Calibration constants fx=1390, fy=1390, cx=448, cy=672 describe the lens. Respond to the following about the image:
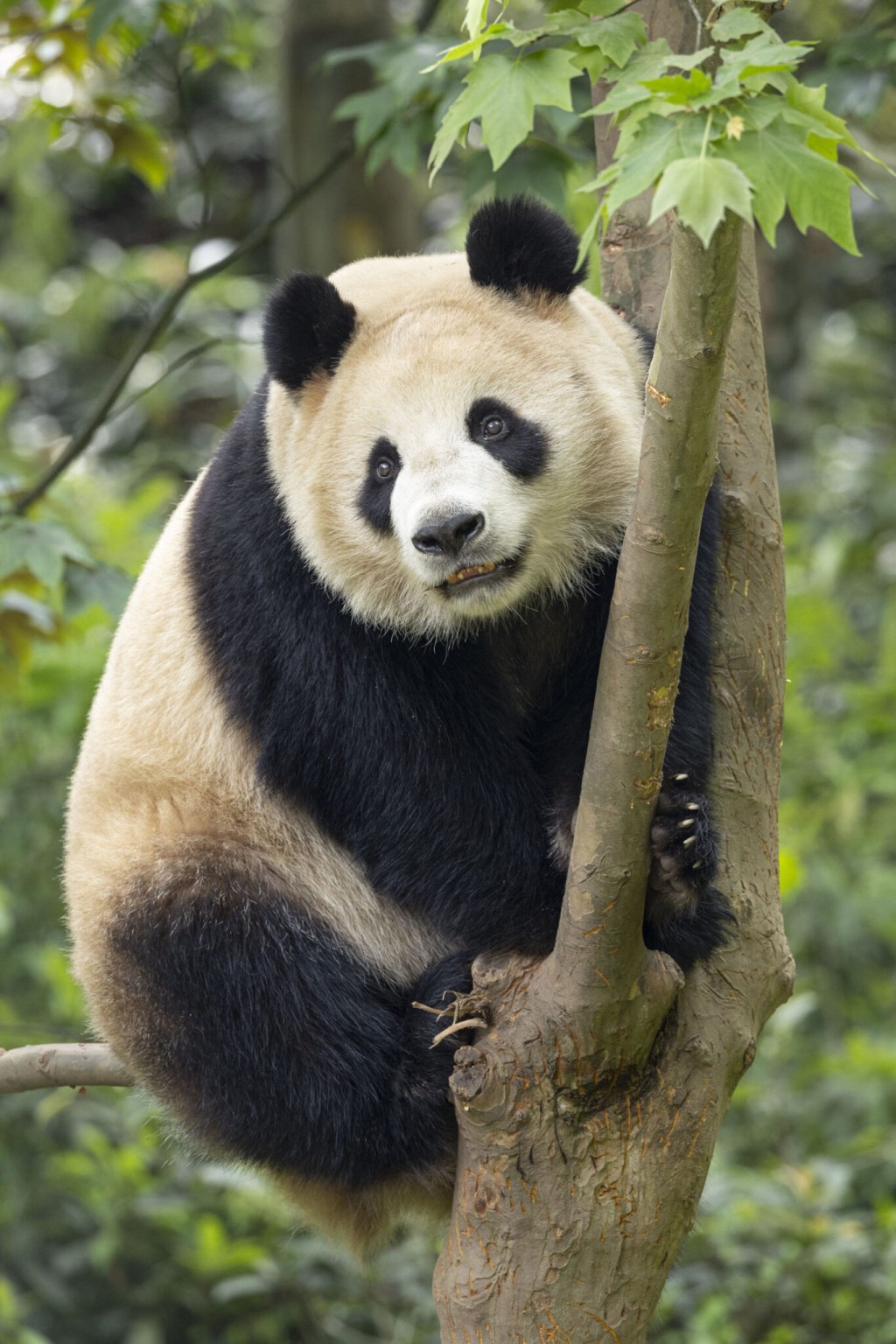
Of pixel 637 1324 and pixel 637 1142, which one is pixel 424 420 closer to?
pixel 637 1142

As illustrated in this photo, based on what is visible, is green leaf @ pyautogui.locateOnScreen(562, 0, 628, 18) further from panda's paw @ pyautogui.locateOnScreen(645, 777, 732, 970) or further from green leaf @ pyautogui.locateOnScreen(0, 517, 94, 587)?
green leaf @ pyautogui.locateOnScreen(0, 517, 94, 587)

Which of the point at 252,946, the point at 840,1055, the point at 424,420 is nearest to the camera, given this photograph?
the point at 424,420

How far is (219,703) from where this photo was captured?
3.19 meters

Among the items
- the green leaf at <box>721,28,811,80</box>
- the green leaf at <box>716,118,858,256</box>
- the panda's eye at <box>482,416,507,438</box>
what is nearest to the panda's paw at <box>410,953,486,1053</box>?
the panda's eye at <box>482,416,507,438</box>

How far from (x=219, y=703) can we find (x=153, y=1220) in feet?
8.75

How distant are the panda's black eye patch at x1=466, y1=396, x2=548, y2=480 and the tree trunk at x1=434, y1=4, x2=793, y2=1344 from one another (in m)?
0.54

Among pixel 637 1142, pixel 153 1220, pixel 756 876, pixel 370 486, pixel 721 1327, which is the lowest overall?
pixel 153 1220

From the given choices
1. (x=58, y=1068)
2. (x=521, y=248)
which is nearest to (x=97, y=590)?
(x=58, y=1068)

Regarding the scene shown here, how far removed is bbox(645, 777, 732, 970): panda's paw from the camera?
2602mm

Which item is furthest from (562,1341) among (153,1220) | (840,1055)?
(840,1055)

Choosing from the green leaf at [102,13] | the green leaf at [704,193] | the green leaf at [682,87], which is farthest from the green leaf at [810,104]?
the green leaf at [102,13]

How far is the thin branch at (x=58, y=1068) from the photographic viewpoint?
120 inches

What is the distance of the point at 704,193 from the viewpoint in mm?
1450

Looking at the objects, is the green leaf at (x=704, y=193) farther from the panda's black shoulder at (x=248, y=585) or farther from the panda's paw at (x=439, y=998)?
the panda's black shoulder at (x=248, y=585)
